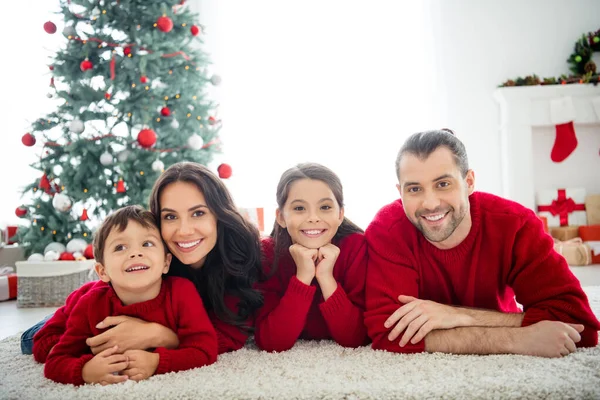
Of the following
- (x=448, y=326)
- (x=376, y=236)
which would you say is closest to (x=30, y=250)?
(x=376, y=236)

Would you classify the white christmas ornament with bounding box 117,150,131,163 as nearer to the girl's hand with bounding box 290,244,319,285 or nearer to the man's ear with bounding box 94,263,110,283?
the man's ear with bounding box 94,263,110,283

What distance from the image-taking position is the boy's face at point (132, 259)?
1.45 metres

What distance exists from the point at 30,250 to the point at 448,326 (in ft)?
11.1

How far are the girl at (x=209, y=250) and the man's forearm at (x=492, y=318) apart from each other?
0.76 metres

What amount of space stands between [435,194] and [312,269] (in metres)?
0.50

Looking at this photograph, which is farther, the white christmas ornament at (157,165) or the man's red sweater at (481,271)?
the white christmas ornament at (157,165)

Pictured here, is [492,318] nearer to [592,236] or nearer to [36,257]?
[36,257]

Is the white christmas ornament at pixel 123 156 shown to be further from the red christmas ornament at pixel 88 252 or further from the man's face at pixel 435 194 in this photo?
the man's face at pixel 435 194

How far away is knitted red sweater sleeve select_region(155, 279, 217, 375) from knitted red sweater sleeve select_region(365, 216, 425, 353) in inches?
21.8

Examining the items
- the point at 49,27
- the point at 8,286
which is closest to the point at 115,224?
the point at 8,286

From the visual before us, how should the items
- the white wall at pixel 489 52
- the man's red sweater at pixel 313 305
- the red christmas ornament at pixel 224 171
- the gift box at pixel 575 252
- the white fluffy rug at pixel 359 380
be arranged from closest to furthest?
the white fluffy rug at pixel 359 380, the man's red sweater at pixel 313 305, the red christmas ornament at pixel 224 171, the gift box at pixel 575 252, the white wall at pixel 489 52

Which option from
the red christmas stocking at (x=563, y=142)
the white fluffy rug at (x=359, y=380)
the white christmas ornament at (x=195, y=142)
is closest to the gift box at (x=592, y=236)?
the red christmas stocking at (x=563, y=142)

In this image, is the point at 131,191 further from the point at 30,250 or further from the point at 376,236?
the point at 376,236

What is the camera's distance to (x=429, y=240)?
1.61 meters
